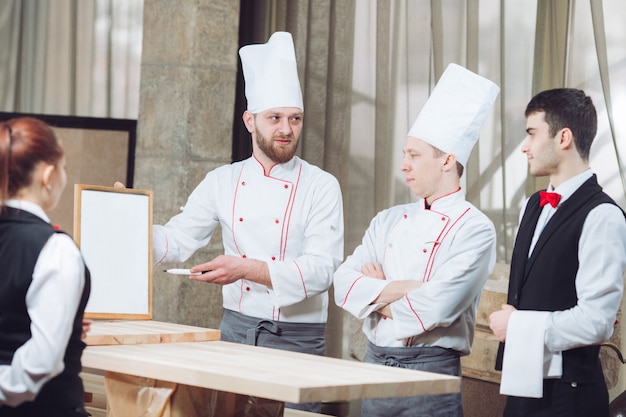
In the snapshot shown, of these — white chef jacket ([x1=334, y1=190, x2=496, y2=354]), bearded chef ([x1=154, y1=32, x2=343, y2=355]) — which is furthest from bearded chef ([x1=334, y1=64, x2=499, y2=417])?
bearded chef ([x1=154, y1=32, x2=343, y2=355])

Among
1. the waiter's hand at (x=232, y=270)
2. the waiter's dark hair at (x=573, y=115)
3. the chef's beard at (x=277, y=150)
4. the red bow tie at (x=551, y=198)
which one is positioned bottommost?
the waiter's hand at (x=232, y=270)

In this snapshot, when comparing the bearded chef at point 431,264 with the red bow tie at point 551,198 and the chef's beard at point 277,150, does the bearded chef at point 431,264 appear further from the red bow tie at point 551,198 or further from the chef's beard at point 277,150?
the chef's beard at point 277,150

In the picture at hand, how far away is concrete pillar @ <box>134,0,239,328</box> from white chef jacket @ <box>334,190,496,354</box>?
1755mm

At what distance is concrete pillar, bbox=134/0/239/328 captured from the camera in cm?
471

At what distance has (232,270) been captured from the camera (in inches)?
127

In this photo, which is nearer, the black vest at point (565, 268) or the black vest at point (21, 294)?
the black vest at point (21, 294)

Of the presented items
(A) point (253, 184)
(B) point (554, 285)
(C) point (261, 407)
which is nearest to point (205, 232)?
(A) point (253, 184)

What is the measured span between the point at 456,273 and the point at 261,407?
661 mm

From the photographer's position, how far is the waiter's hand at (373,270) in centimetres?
305

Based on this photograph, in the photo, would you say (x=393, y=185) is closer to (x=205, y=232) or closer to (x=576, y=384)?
(x=205, y=232)

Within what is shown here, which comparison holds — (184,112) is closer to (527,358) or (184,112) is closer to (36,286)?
(527,358)

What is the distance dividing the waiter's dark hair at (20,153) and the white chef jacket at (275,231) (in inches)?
55.9

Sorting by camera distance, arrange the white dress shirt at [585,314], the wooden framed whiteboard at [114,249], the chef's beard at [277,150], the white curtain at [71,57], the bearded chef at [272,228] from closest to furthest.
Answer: the white dress shirt at [585,314] < the wooden framed whiteboard at [114,249] < the bearded chef at [272,228] < the chef's beard at [277,150] < the white curtain at [71,57]

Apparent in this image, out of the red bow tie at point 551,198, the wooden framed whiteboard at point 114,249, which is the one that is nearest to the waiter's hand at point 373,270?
the red bow tie at point 551,198
